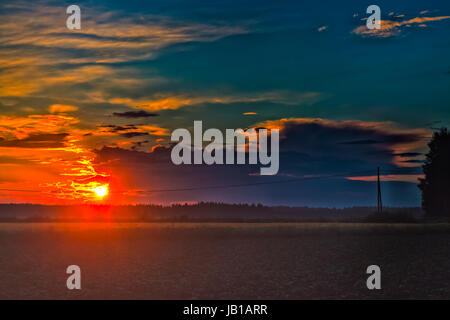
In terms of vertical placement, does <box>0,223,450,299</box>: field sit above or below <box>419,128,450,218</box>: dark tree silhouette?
below

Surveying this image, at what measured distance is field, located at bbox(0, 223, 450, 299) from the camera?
1478 cm

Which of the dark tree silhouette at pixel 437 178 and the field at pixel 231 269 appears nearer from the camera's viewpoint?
the field at pixel 231 269

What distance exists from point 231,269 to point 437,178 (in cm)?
6460

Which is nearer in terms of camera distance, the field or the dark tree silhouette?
the field

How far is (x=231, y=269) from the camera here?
18.8 meters

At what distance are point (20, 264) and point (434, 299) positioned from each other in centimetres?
1681

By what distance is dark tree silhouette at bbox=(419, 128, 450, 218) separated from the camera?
7362cm

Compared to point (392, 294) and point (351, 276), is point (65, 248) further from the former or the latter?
point (392, 294)

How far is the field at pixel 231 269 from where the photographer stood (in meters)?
14.8

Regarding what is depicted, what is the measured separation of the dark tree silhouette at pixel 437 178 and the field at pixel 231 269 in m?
47.8

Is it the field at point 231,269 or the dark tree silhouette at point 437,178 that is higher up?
the dark tree silhouette at point 437,178

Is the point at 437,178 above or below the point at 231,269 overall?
above

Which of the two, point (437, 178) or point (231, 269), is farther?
point (437, 178)

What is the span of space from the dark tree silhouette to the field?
4783 centimetres
